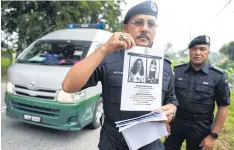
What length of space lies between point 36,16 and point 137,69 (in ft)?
Answer: 32.3

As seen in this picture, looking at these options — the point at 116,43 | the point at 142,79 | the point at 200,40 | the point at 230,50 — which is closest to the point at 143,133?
the point at 142,79

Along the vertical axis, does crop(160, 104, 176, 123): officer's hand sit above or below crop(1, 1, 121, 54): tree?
below

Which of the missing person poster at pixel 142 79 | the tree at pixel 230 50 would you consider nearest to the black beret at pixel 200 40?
the missing person poster at pixel 142 79

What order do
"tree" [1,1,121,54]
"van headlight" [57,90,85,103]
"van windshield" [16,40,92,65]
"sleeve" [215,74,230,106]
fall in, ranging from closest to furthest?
"sleeve" [215,74,230,106], "van headlight" [57,90,85,103], "van windshield" [16,40,92,65], "tree" [1,1,121,54]

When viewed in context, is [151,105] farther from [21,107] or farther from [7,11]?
[7,11]

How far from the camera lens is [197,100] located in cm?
227

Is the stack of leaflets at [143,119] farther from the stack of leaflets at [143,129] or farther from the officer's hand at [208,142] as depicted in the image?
the officer's hand at [208,142]

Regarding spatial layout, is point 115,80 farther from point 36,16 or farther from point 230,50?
point 230,50

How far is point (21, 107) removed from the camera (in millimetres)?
3951

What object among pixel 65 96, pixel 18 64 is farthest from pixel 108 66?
pixel 18 64

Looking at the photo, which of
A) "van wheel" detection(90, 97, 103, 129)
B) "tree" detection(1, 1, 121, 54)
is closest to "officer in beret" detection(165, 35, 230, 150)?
"van wheel" detection(90, 97, 103, 129)

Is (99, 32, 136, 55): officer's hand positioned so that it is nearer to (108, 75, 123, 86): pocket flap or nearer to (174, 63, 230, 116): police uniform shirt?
(108, 75, 123, 86): pocket flap

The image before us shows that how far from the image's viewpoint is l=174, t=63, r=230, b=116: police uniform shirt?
2236 mm

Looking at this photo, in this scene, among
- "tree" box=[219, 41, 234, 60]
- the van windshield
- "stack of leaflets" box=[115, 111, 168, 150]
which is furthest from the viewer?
"tree" box=[219, 41, 234, 60]
